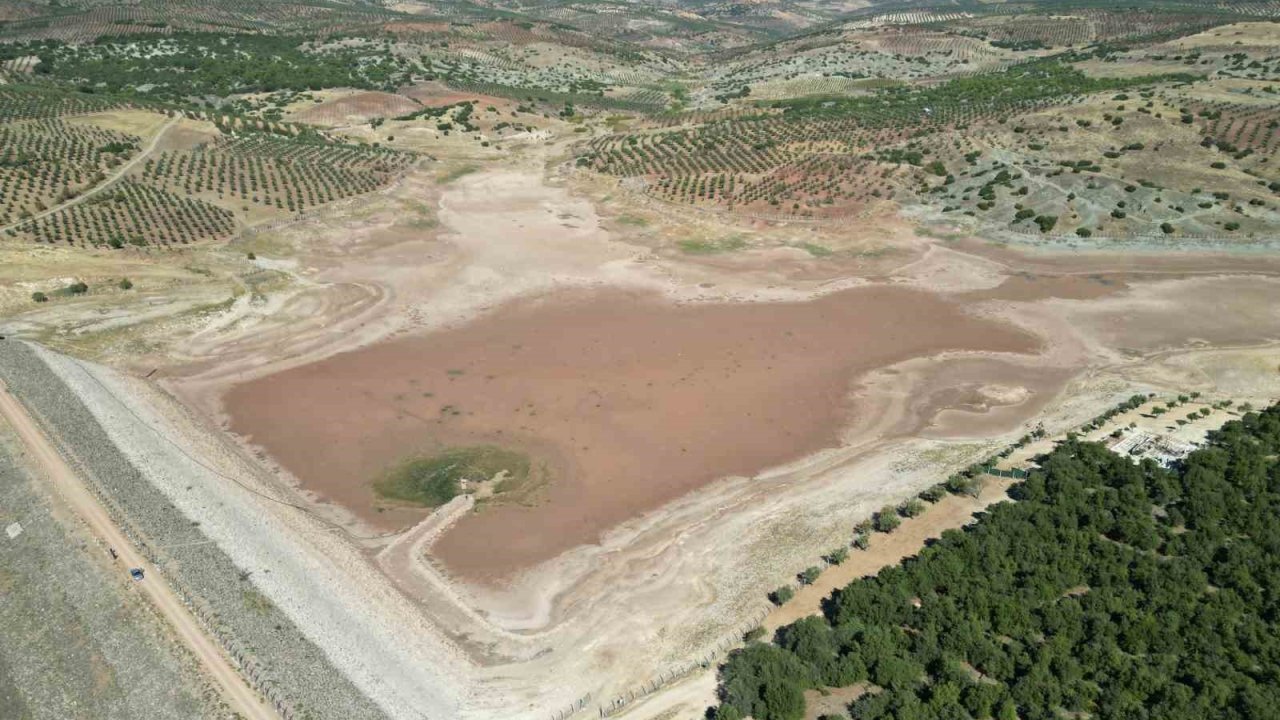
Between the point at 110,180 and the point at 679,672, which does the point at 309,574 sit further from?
the point at 110,180

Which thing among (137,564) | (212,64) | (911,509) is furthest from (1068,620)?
(212,64)

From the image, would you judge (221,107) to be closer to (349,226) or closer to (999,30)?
(349,226)

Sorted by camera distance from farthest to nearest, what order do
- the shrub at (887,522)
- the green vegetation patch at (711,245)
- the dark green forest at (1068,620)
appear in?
the green vegetation patch at (711,245) → the shrub at (887,522) → the dark green forest at (1068,620)

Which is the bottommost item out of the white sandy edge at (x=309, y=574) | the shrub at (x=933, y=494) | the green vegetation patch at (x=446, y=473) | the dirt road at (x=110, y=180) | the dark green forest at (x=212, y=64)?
the white sandy edge at (x=309, y=574)

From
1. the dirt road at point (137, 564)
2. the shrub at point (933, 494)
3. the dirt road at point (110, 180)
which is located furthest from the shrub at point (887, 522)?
the dirt road at point (110, 180)

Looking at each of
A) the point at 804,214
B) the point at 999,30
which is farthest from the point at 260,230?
the point at 999,30

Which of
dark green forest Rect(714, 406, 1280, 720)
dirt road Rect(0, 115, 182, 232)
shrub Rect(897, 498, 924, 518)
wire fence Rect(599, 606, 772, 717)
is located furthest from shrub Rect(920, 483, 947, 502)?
dirt road Rect(0, 115, 182, 232)

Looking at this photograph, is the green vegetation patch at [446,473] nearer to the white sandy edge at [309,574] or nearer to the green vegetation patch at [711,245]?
the white sandy edge at [309,574]
